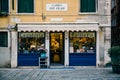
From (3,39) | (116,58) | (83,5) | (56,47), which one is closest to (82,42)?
(56,47)

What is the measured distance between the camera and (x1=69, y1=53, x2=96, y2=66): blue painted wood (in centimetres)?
2975

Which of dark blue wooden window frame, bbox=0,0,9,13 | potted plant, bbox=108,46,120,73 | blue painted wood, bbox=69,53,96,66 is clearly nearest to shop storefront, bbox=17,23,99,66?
blue painted wood, bbox=69,53,96,66

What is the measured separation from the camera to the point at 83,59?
2975 centimetres

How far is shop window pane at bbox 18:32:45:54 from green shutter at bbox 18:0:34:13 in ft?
5.34

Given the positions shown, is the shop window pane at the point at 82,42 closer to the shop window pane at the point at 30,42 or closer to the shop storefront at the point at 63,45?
the shop storefront at the point at 63,45

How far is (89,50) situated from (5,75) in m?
7.87

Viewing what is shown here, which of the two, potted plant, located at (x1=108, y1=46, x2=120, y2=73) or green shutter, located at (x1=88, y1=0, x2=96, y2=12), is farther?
green shutter, located at (x1=88, y1=0, x2=96, y2=12)

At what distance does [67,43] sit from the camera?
1176 inches

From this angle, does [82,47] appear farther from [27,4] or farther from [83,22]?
[27,4]

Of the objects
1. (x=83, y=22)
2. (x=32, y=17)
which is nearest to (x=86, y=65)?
(x=83, y=22)

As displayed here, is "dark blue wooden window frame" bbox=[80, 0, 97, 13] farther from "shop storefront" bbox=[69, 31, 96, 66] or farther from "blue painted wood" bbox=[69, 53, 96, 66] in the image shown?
"blue painted wood" bbox=[69, 53, 96, 66]

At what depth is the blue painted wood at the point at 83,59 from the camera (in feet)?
97.6

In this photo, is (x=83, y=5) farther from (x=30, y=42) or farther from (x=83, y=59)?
(x=30, y=42)

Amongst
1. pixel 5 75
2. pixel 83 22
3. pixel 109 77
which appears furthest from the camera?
pixel 83 22
